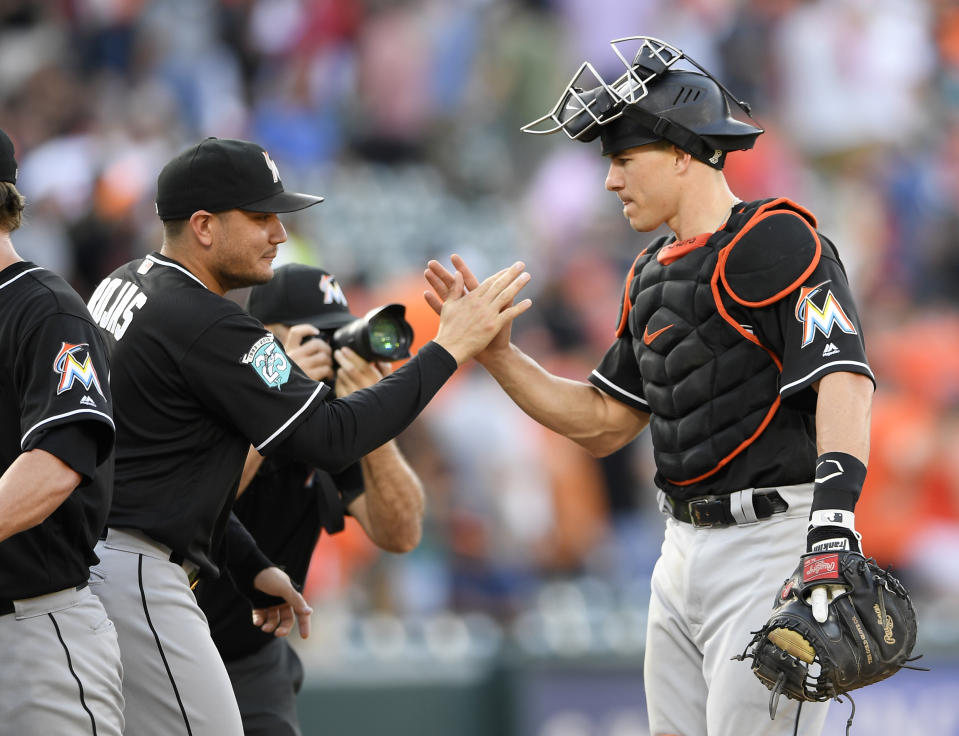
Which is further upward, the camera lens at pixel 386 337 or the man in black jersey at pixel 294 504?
the camera lens at pixel 386 337

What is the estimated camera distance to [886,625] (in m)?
3.54

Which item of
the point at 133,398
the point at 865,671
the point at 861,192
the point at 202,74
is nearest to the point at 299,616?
the point at 133,398

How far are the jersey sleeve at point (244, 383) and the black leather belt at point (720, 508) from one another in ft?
3.49

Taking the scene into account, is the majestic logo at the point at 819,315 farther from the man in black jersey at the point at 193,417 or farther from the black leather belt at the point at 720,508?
the man in black jersey at the point at 193,417

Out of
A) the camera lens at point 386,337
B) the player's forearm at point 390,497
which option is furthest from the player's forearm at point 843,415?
the player's forearm at point 390,497

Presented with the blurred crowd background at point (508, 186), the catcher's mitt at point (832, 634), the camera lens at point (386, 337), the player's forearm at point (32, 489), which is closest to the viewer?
the player's forearm at point (32, 489)

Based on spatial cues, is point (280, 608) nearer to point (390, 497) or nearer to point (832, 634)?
point (390, 497)

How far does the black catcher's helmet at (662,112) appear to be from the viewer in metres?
4.07

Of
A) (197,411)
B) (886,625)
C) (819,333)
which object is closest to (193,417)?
(197,411)

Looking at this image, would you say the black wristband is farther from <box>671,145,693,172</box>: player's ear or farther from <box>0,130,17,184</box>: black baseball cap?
<box>0,130,17,184</box>: black baseball cap

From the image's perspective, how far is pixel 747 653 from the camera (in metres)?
3.58

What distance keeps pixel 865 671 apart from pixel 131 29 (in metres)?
9.70

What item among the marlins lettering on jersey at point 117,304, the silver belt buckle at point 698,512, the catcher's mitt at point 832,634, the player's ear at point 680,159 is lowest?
the catcher's mitt at point 832,634

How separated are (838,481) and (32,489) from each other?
188 cm
